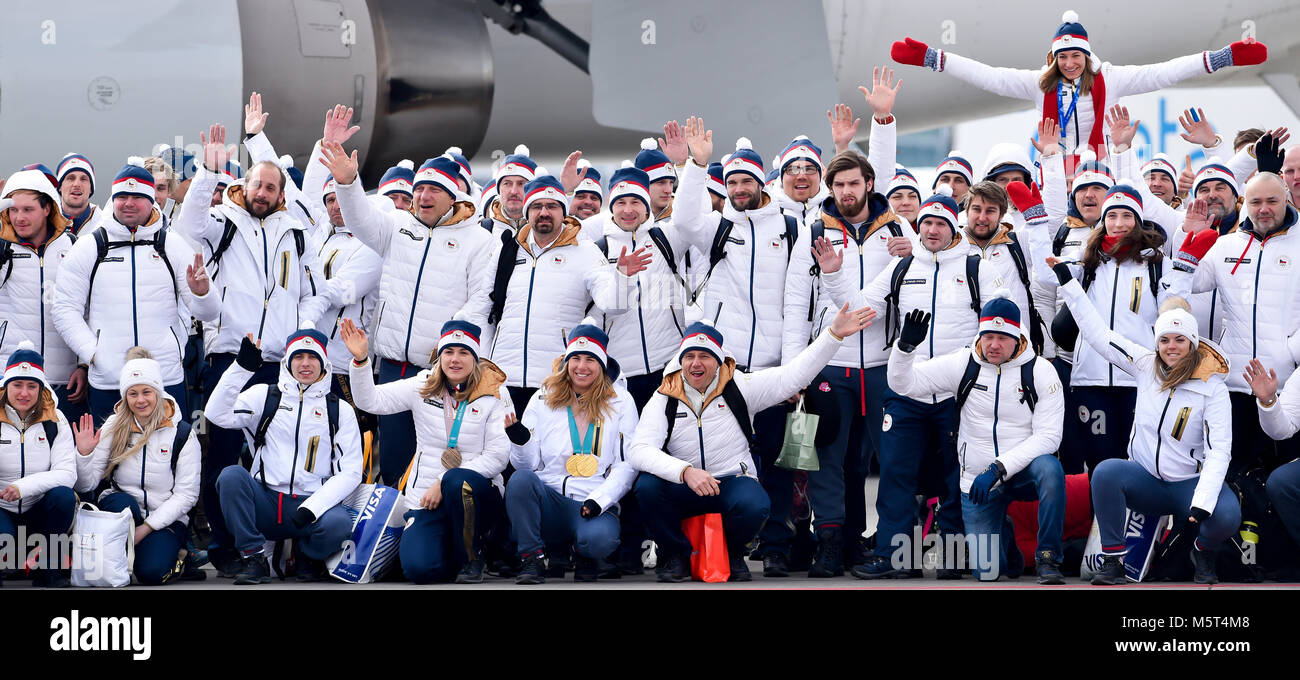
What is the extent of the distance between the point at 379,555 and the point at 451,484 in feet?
1.70

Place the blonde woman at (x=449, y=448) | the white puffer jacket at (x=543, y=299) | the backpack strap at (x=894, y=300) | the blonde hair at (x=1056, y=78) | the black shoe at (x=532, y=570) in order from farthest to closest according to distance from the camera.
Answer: the blonde hair at (x=1056, y=78)
the white puffer jacket at (x=543, y=299)
the backpack strap at (x=894, y=300)
the blonde woman at (x=449, y=448)
the black shoe at (x=532, y=570)

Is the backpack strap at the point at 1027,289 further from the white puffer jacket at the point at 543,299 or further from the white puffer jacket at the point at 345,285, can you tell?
the white puffer jacket at the point at 345,285

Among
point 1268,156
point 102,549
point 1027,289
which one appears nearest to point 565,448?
point 102,549

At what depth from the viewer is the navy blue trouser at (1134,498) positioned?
19.7 ft

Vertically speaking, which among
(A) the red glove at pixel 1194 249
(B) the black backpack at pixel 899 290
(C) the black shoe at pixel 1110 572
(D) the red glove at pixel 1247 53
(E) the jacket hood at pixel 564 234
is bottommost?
(C) the black shoe at pixel 1110 572

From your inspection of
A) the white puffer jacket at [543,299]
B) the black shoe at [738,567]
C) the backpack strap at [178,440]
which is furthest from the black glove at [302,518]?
the black shoe at [738,567]

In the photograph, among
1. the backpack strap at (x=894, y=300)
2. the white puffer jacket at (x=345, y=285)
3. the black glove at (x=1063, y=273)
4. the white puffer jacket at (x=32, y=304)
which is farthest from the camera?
the white puffer jacket at (x=345, y=285)

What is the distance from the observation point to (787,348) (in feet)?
21.8

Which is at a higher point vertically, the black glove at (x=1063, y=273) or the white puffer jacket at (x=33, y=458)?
the black glove at (x=1063, y=273)

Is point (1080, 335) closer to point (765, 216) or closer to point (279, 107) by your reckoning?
point (765, 216)

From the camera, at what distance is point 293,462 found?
6.41 meters

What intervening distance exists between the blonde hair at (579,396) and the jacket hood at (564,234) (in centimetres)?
68

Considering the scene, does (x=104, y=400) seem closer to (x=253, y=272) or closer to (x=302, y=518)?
(x=253, y=272)
